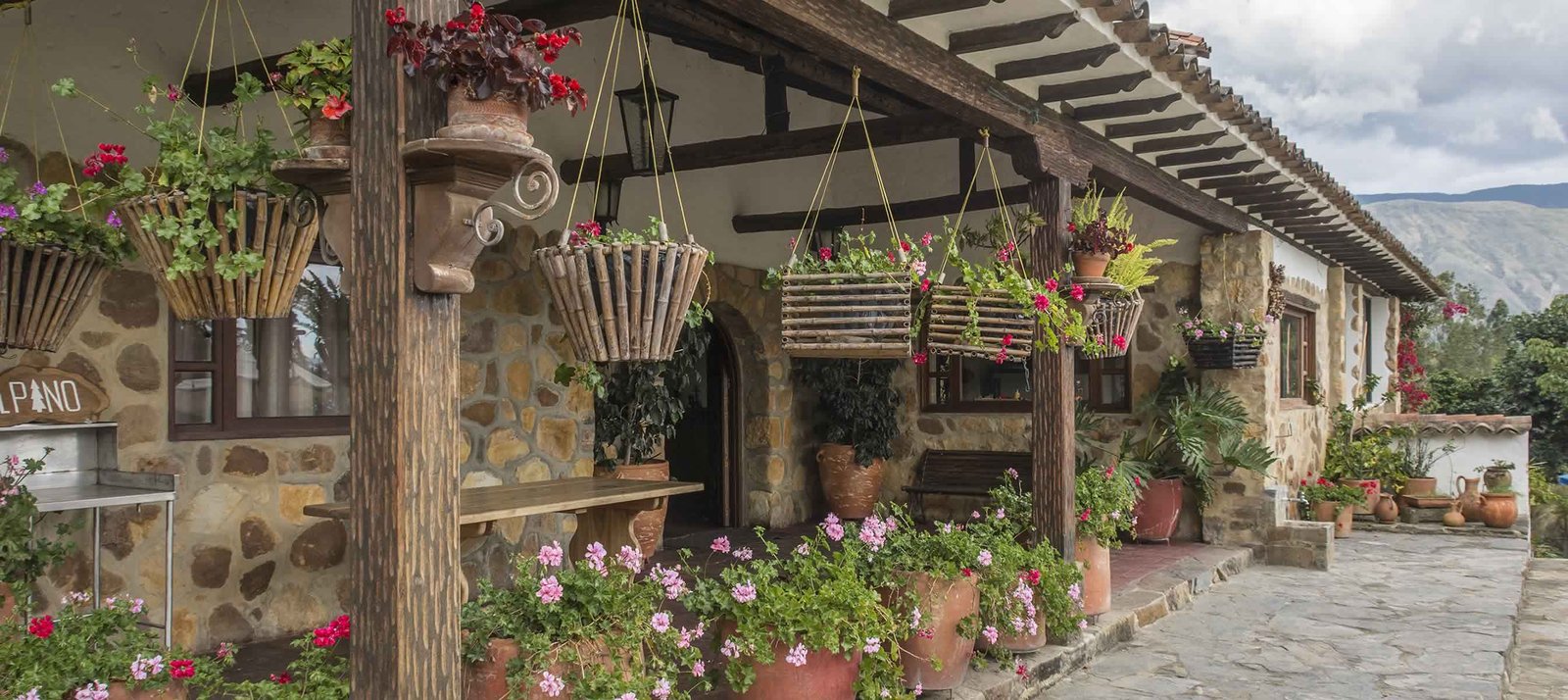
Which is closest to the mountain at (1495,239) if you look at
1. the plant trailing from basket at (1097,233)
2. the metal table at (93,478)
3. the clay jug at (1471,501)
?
the clay jug at (1471,501)

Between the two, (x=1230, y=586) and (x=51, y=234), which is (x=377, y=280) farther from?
(x=1230, y=586)

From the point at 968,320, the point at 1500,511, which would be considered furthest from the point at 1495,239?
the point at 968,320

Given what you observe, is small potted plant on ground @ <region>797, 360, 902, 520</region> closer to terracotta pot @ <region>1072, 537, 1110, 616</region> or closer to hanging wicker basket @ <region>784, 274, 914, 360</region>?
terracotta pot @ <region>1072, 537, 1110, 616</region>

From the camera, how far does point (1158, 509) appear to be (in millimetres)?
7355

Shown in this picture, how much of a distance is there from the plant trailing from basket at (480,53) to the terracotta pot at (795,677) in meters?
1.91

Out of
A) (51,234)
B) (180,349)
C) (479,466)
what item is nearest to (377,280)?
(51,234)

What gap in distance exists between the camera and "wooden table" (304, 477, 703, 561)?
3.85m

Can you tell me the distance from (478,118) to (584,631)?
4.44 feet

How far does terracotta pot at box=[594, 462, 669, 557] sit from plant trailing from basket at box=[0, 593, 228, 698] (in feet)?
11.0

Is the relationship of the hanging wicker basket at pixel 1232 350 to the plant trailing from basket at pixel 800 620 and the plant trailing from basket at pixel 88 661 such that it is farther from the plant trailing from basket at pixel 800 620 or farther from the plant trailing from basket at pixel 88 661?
the plant trailing from basket at pixel 88 661

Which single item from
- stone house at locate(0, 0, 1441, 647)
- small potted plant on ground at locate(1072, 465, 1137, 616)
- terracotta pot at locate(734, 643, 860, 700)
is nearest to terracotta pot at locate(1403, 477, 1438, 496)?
stone house at locate(0, 0, 1441, 647)

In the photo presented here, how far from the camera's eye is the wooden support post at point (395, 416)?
2090 mm

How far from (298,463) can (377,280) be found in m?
2.74

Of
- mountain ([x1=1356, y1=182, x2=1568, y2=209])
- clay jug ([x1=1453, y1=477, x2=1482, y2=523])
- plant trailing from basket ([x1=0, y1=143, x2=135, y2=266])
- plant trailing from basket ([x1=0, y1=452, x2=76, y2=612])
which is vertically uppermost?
mountain ([x1=1356, y1=182, x2=1568, y2=209])
